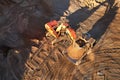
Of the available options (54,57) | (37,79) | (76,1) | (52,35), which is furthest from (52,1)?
(37,79)

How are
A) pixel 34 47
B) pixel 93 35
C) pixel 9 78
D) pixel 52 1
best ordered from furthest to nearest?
pixel 52 1 → pixel 93 35 → pixel 34 47 → pixel 9 78

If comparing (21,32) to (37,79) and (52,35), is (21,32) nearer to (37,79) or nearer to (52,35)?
(52,35)

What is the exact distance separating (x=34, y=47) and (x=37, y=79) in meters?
1.04

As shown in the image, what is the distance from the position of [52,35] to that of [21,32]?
3.05ft

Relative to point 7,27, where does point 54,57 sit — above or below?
below

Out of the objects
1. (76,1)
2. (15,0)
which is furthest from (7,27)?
(76,1)

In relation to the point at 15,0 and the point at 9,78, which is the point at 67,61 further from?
the point at 15,0

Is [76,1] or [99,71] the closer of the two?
[99,71]

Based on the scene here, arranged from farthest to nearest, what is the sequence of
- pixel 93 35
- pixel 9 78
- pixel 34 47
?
pixel 93 35 < pixel 34 47 < pixel 9 78

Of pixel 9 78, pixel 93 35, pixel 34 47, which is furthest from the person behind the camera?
pixel 93 35

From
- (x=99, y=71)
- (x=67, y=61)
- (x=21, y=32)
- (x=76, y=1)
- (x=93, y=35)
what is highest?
(x=76, y=1)

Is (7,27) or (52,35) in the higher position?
(7,27)

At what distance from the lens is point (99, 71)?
7.61 meters

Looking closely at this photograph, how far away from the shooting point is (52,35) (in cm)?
824
